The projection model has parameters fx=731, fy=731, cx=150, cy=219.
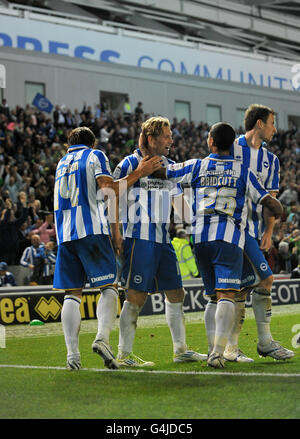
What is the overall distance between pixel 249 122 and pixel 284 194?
57.8 feet

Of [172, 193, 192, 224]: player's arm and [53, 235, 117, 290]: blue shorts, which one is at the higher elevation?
[172, 193, 192, 224]: player's arm

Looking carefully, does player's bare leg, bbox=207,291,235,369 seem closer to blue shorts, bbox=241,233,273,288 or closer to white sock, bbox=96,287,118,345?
blue shorts, bbox=241,233,273,288

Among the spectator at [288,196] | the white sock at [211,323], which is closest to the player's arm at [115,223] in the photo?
the white sock at [211,323]

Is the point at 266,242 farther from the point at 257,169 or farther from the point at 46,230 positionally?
the point at 46,230

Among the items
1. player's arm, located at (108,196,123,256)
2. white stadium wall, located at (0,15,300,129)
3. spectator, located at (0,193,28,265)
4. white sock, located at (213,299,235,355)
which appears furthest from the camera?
white stadium wall, located at (0,15,300,129)

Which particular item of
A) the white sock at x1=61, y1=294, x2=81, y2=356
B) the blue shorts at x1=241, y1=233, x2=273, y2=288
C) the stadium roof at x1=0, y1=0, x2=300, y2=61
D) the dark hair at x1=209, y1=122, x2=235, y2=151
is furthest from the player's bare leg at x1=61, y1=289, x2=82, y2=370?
the stadium roof at x1=0, y1=0, x2=300, y2=61

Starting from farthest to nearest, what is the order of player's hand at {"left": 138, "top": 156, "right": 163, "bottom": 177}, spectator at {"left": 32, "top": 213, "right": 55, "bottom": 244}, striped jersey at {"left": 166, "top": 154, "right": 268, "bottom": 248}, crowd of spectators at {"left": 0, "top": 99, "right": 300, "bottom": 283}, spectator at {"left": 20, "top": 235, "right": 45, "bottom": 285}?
spectator at {"left": 32, "top": 213, "right": 55, "bottom": 244} < crowd of spectators at {"left": 0, "top": 99, "right": 300, "bottom": 283} < spectator at {"left": 20, "top": 235, "right": 45, "bottom": 285} < player's hand at {"left": 138, "top": 156, "right": 163, "bottom": 177} < striped jersey at {"left": 166, "top": 154, "right": 268, "bottom": 248}

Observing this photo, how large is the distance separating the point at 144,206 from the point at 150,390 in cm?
195

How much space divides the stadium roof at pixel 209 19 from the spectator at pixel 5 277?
59.2ft

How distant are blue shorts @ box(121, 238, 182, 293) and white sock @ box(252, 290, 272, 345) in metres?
0.73

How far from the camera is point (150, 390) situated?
16.0 ft

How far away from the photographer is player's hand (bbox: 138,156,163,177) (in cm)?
624

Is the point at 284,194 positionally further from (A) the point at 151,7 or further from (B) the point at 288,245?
(A) the point at 151,7
